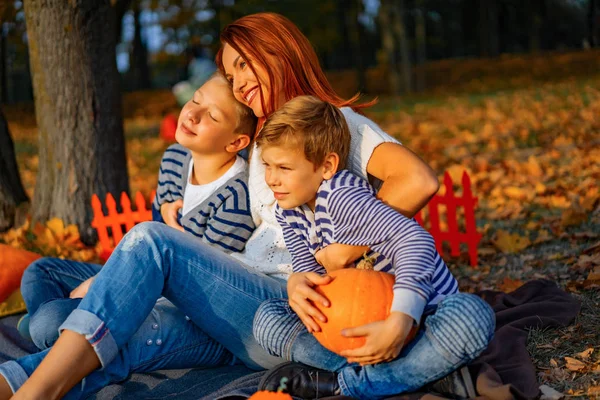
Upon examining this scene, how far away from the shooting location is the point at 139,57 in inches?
1207

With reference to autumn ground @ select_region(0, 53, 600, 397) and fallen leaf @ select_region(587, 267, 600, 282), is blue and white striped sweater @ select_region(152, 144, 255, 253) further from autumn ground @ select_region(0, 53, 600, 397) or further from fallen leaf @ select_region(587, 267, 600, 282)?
fallen leaf @ select_region(587, 267, 600, 282)

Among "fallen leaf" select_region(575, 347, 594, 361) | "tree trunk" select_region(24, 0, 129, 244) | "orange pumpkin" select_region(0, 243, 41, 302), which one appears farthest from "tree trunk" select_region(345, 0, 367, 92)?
"fallen leaf" select_region(575, 347, 594, 361)

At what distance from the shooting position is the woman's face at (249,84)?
3.12m

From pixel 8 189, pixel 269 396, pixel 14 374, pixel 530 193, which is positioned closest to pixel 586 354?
pixel 269 396

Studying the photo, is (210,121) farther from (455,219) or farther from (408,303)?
(455,219)

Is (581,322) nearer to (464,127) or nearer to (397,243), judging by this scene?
(397,243)

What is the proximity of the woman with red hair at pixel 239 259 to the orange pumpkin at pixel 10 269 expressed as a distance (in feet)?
5.88

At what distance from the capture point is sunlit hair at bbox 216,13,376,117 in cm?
311

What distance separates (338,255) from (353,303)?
27 cm

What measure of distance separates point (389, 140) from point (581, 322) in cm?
132

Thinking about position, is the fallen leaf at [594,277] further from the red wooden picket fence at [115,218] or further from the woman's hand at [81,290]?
the red wooden picket fence at [115,218]

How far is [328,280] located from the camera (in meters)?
2.59

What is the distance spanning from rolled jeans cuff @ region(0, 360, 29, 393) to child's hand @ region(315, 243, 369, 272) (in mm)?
1156

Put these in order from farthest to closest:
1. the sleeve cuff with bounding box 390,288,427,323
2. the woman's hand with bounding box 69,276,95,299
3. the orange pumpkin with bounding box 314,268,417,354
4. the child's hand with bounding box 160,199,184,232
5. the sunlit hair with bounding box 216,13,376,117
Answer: the child's hand with bounding box 160,199,184,232 → the woman's hand with bounding box 69,276,95,299 → the sunlit hair with bounding box 216,13,376,117 → the orange pumpkin with bounding box 314,268,417,354 → the sleeve cuff with bounding box 390,288,427,323
